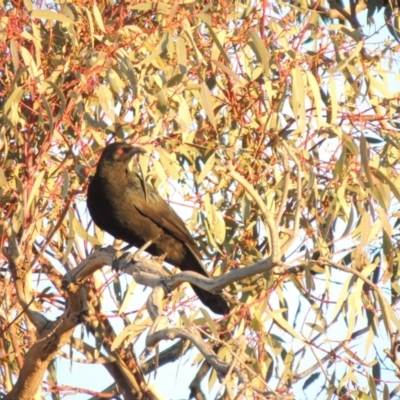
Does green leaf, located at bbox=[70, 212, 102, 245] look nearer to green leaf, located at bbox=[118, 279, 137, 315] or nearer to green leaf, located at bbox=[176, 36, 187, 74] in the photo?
green leaf, located at bbox=[118, 279, 137, 315]

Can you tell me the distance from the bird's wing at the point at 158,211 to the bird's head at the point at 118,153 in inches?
8.9

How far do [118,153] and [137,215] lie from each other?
17.7 inches

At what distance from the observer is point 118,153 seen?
16.5ft

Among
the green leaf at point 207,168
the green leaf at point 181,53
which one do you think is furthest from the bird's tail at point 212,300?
the green leaf at point 181,53

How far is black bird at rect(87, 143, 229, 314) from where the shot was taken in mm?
5098

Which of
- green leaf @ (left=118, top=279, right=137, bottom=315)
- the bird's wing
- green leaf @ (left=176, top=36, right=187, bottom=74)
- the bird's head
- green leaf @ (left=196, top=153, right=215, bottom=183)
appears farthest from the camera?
the bird's wing

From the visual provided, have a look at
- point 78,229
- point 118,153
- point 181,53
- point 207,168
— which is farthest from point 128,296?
point 181,53

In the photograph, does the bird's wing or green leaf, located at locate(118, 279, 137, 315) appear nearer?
green leaf, located at locate(118, 279, 137, 315)

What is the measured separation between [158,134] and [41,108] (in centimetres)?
52

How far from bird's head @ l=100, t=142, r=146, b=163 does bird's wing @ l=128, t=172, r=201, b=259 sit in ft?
0.74

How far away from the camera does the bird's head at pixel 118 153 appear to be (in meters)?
4.92

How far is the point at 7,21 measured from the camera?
14.9ft

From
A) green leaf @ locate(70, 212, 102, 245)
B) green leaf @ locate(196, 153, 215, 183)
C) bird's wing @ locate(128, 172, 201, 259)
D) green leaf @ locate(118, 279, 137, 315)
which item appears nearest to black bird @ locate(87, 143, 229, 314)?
bird's wing @ locate(128, 172, 201, 259)

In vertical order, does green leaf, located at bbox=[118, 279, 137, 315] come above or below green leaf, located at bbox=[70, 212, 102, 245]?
below
